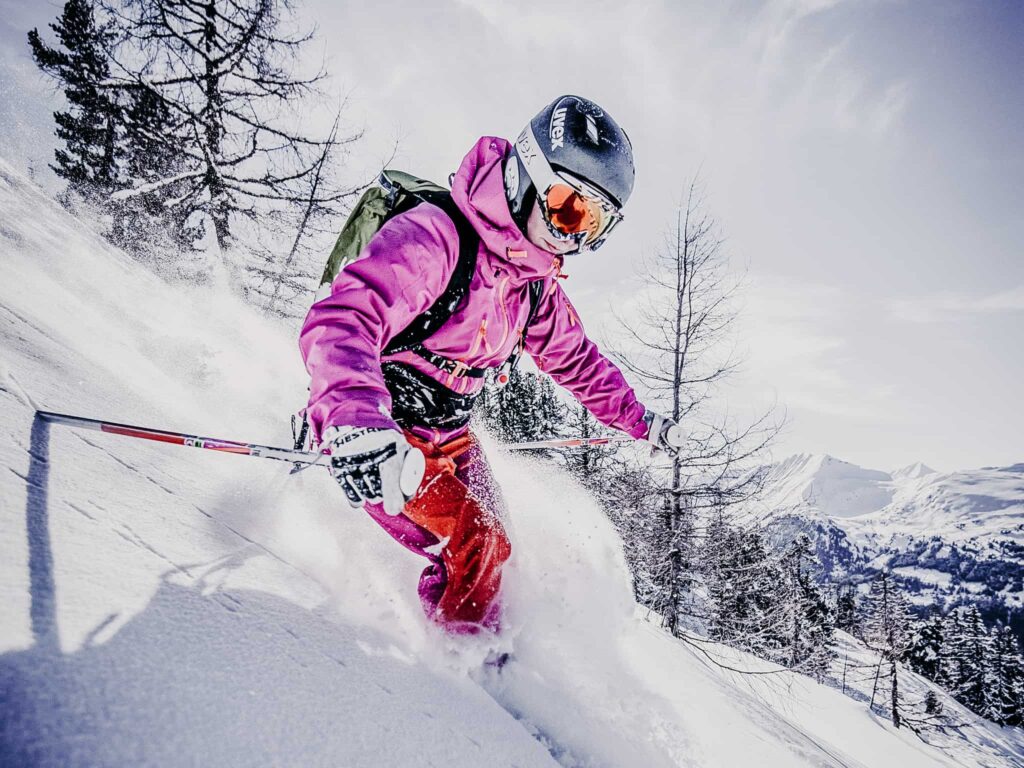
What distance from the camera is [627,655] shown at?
310 centimetres

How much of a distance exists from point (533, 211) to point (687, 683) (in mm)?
3198

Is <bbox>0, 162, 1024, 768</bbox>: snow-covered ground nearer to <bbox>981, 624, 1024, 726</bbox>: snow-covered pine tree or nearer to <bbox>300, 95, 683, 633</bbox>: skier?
<bbox>300, 95, 683, 633</bbox>: skier

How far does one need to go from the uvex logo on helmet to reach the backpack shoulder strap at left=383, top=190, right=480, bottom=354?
609 mm

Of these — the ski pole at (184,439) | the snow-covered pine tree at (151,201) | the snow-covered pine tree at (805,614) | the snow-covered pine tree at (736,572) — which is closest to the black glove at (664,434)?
the ski pole at (184,439)

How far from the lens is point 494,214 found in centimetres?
234

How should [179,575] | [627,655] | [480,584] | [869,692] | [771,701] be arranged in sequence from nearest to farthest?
[179,575]
[480,584]
[627,655]
[771,701]
[869,692]

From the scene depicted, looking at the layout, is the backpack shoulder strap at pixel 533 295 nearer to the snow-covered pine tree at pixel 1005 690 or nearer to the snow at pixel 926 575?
the snow-covered pine tree at pixel 1005 690

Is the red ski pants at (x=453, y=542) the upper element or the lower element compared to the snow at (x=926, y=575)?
lower

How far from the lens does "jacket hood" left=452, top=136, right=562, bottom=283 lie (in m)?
2.34

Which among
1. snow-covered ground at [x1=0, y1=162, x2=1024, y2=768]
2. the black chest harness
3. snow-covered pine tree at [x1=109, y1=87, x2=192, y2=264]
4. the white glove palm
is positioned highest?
snow-covered pine tree at [x1=109, y1=87, x2=192, y2=264]

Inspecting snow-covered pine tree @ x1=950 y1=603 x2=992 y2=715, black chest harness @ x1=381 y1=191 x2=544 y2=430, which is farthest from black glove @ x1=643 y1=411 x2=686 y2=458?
snow-covered pine tree @ x1=950 y1=603 x2=992 y2=715

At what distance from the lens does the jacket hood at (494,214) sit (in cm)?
234

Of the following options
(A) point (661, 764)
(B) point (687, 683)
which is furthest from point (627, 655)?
(A) point (661, 764)

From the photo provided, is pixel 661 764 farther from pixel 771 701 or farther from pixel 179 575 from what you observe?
pixel 771 701
